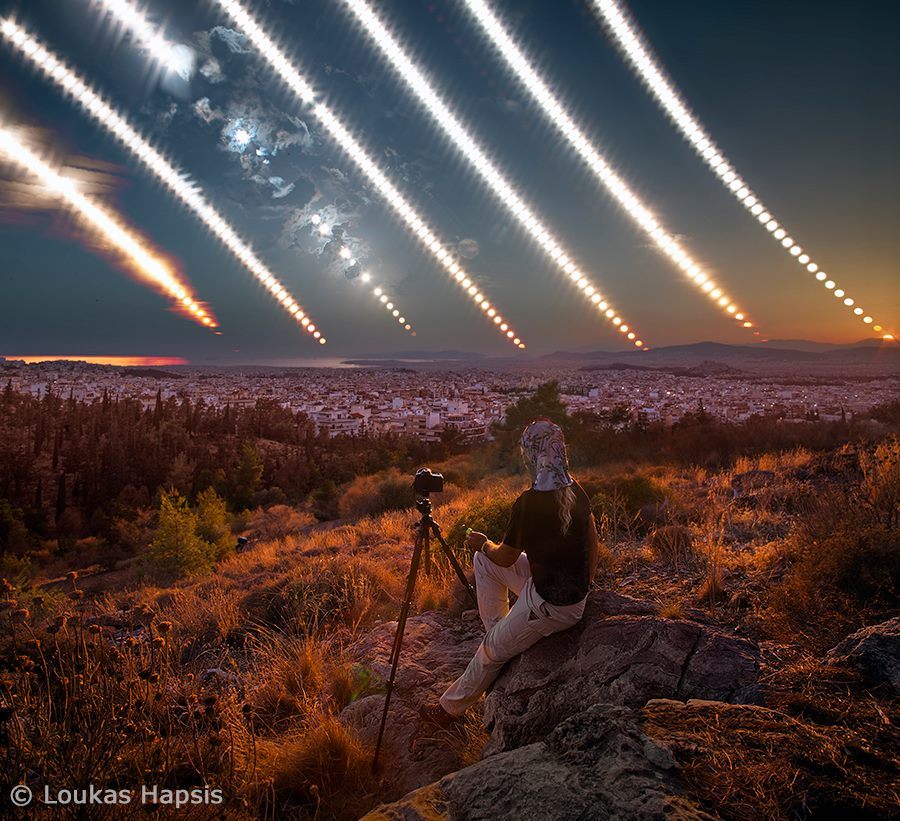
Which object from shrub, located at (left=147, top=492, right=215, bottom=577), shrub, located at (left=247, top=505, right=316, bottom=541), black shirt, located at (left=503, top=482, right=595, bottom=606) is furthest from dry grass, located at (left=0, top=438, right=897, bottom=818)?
shrub, located at (left=247, top=505, right=316, bottom=541)

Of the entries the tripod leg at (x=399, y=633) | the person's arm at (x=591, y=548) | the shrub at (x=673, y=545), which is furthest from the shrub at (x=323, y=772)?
the shrub at (x=673, y=545)

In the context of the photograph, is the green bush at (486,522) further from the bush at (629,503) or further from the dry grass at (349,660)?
the bush at (629,503)

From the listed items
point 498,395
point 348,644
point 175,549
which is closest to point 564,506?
point 348,644

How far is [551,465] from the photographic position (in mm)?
3148

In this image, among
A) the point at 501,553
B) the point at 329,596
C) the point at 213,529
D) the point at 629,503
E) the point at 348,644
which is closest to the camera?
the point at 501,553

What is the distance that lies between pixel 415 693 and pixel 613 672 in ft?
6.23

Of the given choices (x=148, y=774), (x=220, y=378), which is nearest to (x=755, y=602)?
(x=148, y=774)

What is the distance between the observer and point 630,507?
338 inches

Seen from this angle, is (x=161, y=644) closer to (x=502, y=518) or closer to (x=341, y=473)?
(x=502, y=518)

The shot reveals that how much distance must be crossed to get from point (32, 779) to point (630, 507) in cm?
801

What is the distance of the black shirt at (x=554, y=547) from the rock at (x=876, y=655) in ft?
4.10

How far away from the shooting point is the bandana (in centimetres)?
→ 313

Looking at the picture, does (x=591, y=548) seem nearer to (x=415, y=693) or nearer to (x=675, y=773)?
(x=675, y=773)

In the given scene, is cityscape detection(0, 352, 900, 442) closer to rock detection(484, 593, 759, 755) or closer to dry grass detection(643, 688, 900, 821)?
rock detection(484, 593, 759, 755)
